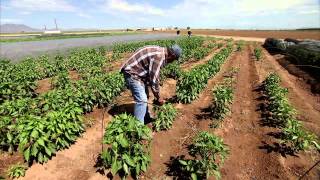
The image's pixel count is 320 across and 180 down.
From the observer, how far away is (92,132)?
7.45 meters

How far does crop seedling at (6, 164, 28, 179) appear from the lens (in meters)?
5.41

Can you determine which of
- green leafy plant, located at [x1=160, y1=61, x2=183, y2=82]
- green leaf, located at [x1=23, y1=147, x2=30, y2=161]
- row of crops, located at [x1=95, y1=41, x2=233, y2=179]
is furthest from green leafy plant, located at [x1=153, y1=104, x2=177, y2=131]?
green leafy plant, located at [x1=160, y1=61, x2=183, y2=82]

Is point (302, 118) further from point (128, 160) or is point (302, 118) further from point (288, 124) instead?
point (128, 160)

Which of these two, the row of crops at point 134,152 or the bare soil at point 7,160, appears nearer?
the row of crops at point 134,152

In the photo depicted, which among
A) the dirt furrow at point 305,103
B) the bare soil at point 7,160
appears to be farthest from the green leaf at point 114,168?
the dirt furrow at point 305,103

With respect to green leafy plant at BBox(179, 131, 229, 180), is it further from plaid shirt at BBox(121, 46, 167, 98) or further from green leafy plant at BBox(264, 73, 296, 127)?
green leafy plant at BBox(264, 73, 296, 127)

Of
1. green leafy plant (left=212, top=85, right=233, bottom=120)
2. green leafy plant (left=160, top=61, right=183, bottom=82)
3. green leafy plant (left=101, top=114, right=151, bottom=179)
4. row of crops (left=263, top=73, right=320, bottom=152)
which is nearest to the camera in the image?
green leafy plant (left=101, top=114, right=151, bottom=179)

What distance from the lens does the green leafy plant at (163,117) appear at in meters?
7.35

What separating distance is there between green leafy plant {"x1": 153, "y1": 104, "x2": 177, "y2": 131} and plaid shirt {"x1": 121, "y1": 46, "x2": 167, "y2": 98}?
2.63ft

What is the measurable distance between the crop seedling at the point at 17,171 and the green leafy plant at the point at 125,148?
147cm

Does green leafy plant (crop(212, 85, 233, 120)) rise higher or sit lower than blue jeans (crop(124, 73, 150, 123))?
lower

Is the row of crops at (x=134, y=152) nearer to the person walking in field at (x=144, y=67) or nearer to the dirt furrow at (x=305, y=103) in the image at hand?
the person walking in field at (x=144, y=67)

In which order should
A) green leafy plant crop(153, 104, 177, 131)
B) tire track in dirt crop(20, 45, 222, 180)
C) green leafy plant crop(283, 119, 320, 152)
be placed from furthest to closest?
green leafy plant crop(153, 104, 177, 131)
green leafy plant crop(283, 119, 320, 152)
tire track in dirt crop(20, 45, 222, 180)

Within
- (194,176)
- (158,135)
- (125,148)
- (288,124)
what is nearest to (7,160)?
(125,148)
